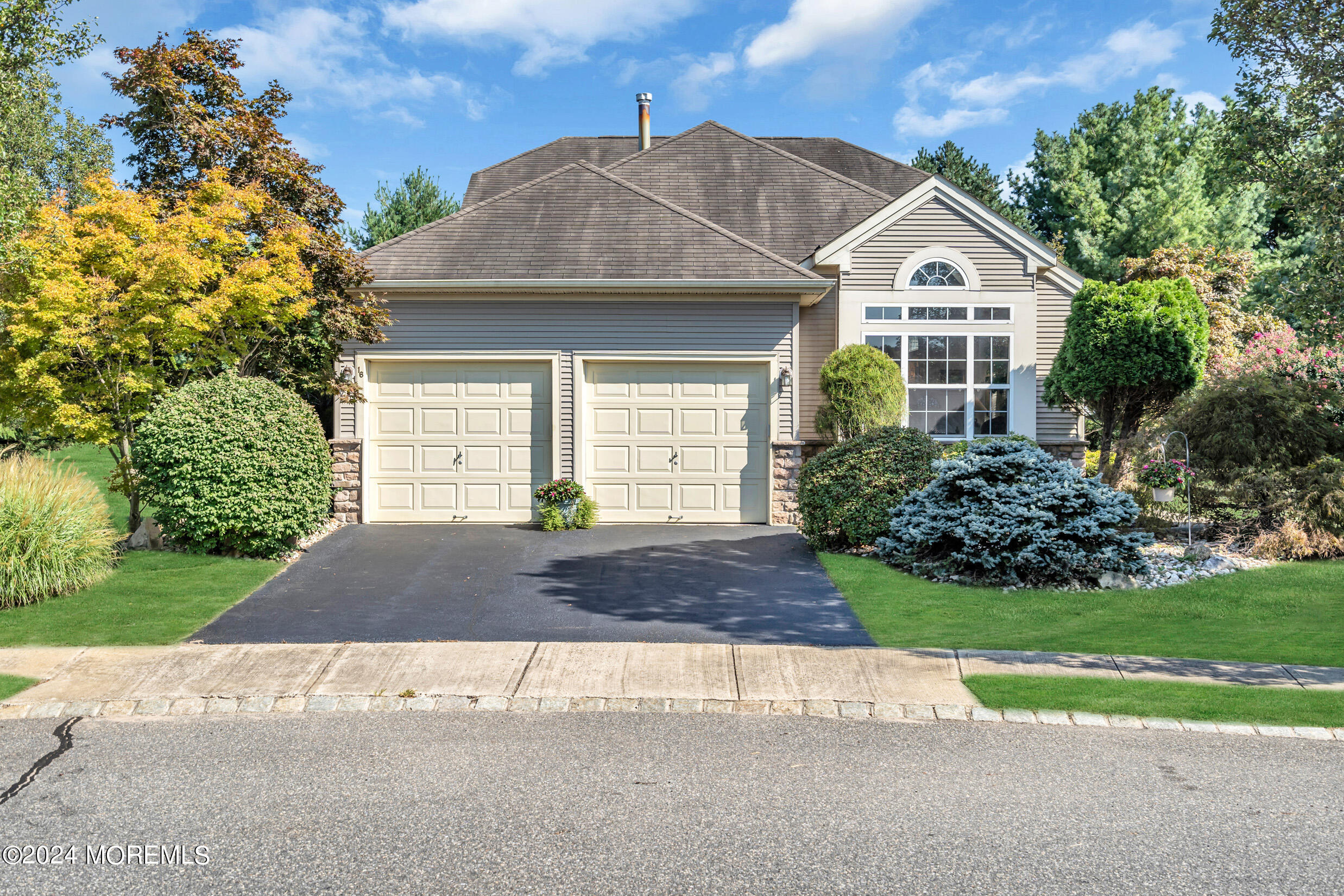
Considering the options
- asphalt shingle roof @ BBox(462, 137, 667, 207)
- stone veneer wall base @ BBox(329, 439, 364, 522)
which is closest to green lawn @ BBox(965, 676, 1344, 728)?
stone veneer wall base @ BBox(329, 439, 364, 522)

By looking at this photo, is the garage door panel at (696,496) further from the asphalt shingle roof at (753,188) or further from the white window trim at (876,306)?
the asphalt shingle roof at (753,188)

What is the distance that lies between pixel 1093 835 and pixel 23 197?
12141 millimetres

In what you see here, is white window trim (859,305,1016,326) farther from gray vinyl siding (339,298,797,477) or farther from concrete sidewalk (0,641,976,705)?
concrete sidewalk (0,641,976,705)

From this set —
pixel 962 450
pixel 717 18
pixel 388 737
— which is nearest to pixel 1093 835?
pixel 388 737

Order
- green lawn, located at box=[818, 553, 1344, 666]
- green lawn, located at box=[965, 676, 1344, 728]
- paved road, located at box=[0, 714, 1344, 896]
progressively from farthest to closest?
green lawn, located at box=[818, 553, 1344, 666] → green lawn, located at box=[965, 676, 1344, 728] → paved road, located at box=[0, 714, 1344, 896]

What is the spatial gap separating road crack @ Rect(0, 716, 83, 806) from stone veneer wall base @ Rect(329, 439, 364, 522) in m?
7.59

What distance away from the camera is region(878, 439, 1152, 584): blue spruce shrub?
967cm

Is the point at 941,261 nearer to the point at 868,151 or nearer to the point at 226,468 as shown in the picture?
the point at 868,151

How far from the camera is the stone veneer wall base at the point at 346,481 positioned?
13.4 m

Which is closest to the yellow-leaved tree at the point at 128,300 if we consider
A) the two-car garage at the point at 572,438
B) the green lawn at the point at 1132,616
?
the two-car garage at the point at 572,438

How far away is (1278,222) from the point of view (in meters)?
33.8

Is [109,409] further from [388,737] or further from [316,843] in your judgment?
[316,843]

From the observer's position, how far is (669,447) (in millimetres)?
13656

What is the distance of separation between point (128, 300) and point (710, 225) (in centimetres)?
843
